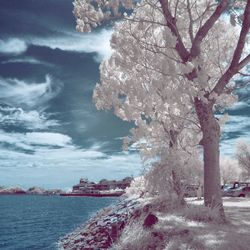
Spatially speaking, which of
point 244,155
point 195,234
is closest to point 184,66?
point 195,234

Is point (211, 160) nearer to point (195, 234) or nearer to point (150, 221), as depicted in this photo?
point (150, 221)

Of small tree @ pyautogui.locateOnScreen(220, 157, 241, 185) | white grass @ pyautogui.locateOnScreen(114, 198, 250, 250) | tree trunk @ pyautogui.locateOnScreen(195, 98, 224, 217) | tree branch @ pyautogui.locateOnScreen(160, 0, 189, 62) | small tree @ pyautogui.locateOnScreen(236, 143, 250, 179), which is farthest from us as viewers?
small tree @ pyautogui.locateOnScreen(220, 157, 241, 185)

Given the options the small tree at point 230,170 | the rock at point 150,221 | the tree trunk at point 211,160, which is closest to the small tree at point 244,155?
the small tree at point 230,170

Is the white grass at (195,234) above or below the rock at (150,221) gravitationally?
below

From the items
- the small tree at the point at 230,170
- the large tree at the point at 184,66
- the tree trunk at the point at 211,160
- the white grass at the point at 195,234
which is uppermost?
the small tree at the point at 230,170

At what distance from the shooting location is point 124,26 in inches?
703

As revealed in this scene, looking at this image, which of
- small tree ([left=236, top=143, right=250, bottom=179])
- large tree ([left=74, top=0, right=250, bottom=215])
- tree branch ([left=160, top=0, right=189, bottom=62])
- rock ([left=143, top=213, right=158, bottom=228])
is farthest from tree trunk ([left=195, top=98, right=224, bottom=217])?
small tree ([left=236, top=143, right=250, bottom=179])

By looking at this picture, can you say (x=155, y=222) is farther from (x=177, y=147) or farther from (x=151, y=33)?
(x=151, y=33)

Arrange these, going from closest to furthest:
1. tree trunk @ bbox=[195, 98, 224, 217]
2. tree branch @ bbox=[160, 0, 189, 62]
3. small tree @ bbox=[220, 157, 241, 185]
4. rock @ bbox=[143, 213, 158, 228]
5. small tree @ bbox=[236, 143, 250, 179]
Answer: rock @ bbox=[143, 213, 158, 228]
tree trunk @ bbox=[195, 98, 224, 217]
tree branch @ bbox=[160, 0, 189, 62]
small tree @ bbox=[236, 143, 250, 179]
small tree @ bbox=[220, 157, 241, 185]

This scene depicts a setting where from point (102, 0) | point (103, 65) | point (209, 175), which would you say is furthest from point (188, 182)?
point (102, 0)

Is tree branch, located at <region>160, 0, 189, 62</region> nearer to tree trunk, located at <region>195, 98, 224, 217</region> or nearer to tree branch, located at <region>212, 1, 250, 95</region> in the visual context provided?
tree branch, located at <region>212, 1, 250, 95</region>

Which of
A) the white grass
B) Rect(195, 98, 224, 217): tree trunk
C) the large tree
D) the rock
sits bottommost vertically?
the white grass

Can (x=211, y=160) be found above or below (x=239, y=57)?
below

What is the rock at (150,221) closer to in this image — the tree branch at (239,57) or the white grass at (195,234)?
the white grass at (195,234)
